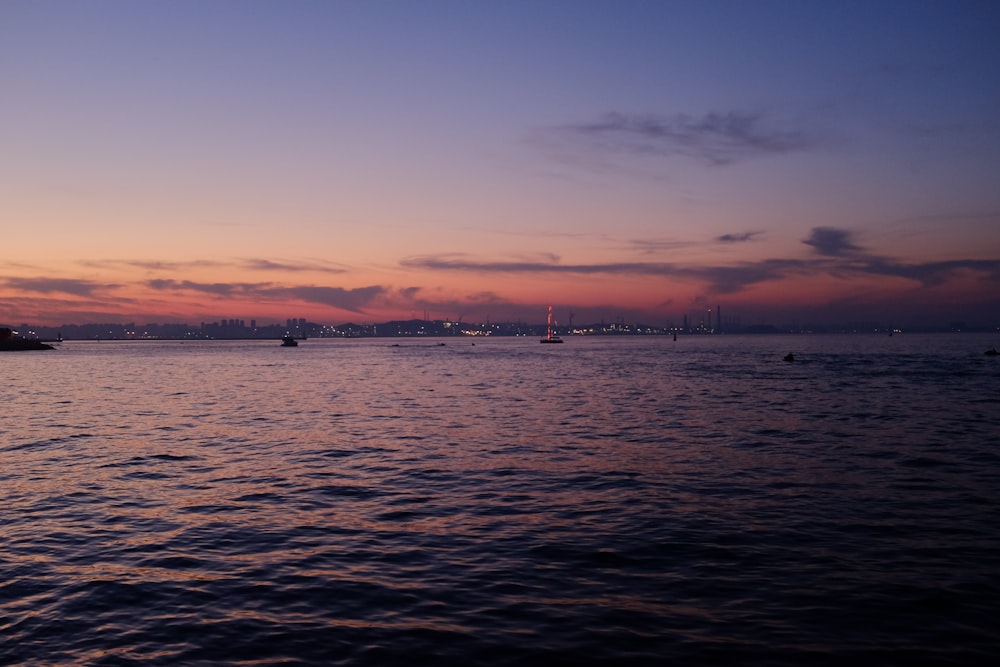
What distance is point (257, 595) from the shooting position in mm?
13492

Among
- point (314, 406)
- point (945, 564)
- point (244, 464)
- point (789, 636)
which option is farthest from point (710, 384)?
point (789, 636)

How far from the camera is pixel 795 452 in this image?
30031 mm

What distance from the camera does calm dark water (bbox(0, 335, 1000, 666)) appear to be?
37.2 ft

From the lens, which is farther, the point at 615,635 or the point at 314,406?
the point at 314,406

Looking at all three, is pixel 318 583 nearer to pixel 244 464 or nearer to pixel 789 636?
pixel 789 636

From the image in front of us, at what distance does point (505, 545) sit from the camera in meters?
16.7

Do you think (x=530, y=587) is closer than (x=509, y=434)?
Yes

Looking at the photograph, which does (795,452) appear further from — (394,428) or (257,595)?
(257,595)

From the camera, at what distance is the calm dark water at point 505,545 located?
11.4 meters

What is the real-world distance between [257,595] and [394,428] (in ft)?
87.3

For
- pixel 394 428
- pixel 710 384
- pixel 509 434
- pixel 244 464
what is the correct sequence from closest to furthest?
pixel 244 464, pixel 509 434, pixel 394 428, pixel 710 384

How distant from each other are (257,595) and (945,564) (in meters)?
13.9

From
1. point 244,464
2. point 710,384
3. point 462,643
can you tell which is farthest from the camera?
point 710,384

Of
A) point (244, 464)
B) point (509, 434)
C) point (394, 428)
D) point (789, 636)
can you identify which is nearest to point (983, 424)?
point (509, 434)
